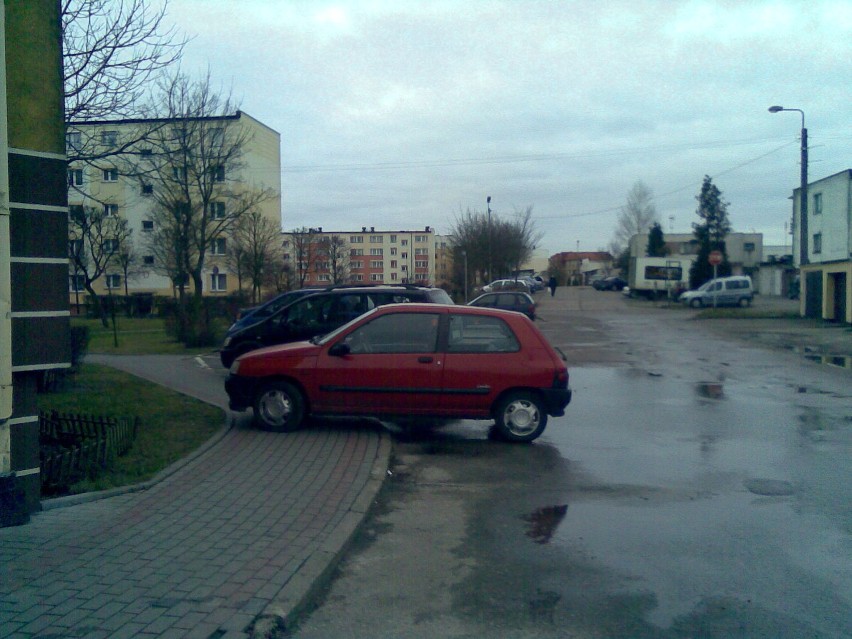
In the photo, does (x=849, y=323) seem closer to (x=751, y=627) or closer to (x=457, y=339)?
(x=457, y=339)

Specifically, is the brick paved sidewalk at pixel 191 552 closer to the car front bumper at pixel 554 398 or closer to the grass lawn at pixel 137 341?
the car front bumper at pixel 554 398

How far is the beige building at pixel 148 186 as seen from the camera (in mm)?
12539

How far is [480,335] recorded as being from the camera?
9789mm

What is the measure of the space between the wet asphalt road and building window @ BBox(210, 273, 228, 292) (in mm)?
44095

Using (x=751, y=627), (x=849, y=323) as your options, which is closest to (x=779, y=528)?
(x=751, y=627)

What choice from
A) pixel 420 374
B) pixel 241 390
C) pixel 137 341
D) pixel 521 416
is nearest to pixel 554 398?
pixel 521 416

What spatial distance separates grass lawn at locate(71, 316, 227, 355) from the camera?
75.0 feet

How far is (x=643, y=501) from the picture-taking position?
716 cm

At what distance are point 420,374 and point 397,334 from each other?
2.01 ft

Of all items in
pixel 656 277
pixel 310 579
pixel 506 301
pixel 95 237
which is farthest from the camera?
pixel 656 277

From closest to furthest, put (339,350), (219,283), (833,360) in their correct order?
(339,350) → (833,360) → (219,283)

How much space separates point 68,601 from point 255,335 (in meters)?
10.5

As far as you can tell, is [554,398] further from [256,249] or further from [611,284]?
[611,284]

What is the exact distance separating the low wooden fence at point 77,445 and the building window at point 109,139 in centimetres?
413
